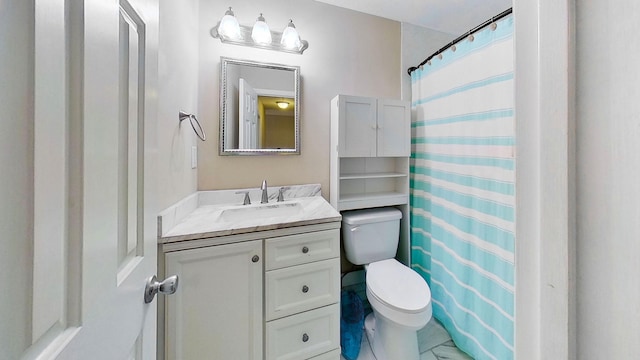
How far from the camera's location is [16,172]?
25 centimetres

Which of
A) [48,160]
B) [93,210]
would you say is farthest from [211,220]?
[48,160]

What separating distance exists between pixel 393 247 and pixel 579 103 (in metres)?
1.65

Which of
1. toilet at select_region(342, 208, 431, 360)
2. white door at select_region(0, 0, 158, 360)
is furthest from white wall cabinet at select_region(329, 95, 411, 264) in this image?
white door at select_region(0, 0, 158, 360)

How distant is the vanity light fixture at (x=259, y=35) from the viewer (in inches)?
57.9

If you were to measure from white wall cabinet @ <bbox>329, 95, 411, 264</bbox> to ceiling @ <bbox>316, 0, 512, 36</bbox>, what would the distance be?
73 centimetres

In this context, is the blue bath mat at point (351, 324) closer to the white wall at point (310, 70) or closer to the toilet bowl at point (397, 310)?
the toilet bowl at point (397, 310)

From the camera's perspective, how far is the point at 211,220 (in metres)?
1.20

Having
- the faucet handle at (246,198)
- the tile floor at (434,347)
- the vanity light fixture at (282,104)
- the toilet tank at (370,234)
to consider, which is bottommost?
the tile floor at (434,347)

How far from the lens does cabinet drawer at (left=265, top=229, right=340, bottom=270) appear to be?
1.13 m

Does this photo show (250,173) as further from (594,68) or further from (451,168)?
(594,68)

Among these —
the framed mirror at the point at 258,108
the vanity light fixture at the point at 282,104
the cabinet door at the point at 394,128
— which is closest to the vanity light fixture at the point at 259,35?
the framed mirror at the point at 258,108

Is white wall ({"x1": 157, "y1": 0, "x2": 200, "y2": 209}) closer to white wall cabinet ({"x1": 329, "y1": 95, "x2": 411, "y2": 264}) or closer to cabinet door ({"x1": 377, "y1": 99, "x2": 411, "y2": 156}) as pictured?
white wall cabinet ({"x1": 329, "y1": 95, "x2": 411, "y2": 264})

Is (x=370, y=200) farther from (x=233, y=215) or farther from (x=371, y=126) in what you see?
(x=233, y=215)

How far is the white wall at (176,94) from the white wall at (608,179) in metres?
1.14
